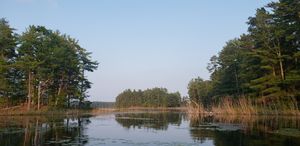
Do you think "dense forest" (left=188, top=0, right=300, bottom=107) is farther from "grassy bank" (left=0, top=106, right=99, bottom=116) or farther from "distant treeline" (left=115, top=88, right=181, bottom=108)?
"distant treeline" (left=115, top=88, right=181, bottom=108)

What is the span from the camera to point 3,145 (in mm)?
12828

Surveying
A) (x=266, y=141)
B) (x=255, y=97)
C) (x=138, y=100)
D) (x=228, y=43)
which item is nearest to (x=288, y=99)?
(x=255, y=97)

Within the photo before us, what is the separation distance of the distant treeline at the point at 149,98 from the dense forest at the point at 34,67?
178 ft

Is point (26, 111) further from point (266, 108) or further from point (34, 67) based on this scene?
point (266, 108)

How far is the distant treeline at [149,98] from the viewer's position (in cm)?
10288

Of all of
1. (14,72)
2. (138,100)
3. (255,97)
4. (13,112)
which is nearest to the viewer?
(13,112)

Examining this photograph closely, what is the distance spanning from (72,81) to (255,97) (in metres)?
25.4

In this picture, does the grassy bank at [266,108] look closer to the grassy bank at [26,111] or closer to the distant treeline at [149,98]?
the grassy bank at [26,111]

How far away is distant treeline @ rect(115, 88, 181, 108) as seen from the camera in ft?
338

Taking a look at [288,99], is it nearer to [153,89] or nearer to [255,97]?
[255,97]

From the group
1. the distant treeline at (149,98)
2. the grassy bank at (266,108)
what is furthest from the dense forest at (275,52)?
the distant treeline at (149,98)

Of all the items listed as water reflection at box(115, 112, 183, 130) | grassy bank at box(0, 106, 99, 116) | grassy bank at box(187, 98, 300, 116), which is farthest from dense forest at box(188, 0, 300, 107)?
grassy bank at box(0, 106, 99, 116)

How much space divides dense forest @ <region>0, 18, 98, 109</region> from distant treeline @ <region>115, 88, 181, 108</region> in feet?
178

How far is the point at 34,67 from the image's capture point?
1556 inches
